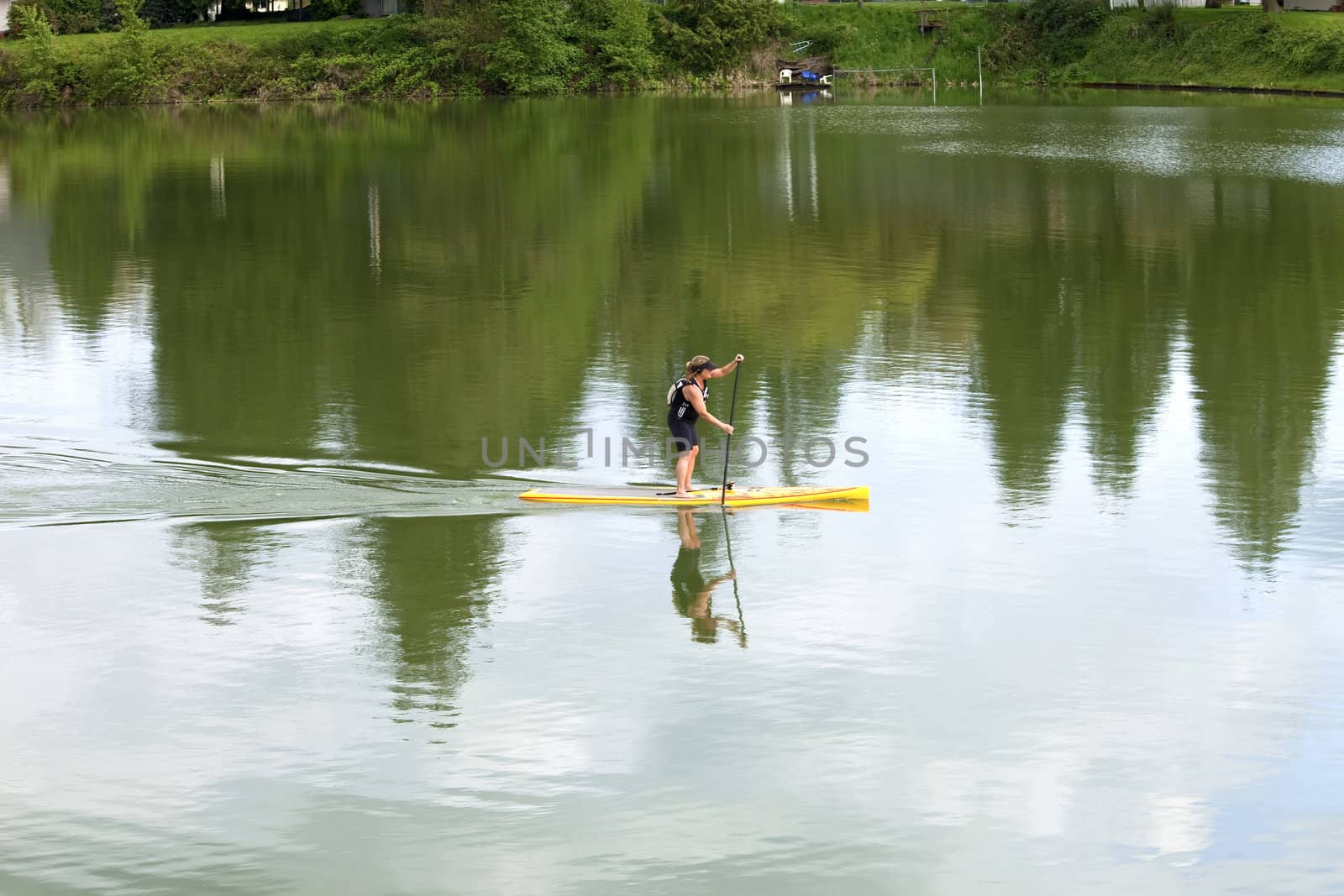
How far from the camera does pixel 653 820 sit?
11.3m

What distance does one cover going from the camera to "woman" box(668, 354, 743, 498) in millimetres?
17406

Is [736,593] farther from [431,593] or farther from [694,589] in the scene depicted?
[431,593]

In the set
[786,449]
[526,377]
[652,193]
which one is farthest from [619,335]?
[652,193]

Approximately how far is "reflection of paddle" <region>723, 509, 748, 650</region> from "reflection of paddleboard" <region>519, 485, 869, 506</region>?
0.25 metres

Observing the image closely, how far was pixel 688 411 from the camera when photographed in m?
17.5

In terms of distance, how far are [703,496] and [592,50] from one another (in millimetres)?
76336

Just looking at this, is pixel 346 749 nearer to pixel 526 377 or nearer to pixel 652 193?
pixel 526 377

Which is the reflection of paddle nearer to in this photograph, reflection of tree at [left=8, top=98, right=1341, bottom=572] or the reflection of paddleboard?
the reflection of paddleboard

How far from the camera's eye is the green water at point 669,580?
11.1 meters

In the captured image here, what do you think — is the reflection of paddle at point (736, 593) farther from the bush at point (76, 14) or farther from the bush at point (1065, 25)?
the bush at point (76, 14)

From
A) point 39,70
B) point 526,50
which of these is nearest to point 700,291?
point 526,50

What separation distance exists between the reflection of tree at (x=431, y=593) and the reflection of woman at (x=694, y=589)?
176cm

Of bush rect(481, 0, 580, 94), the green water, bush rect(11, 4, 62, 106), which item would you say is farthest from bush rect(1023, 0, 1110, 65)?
the green water

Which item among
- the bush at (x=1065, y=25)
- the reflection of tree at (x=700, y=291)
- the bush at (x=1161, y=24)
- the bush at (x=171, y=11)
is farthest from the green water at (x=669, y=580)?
the bush at (x=171, y=11)
